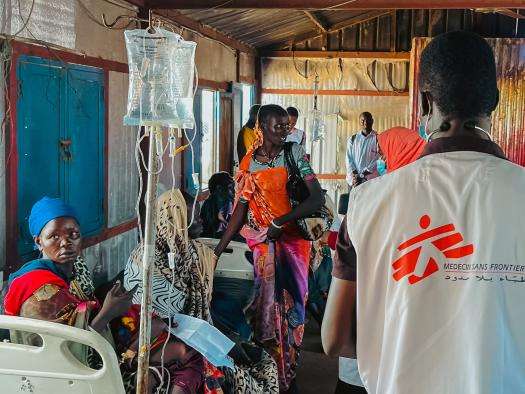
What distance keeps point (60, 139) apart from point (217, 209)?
59.6 inches

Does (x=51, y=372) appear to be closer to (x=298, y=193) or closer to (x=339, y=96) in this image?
(x=298, y=193)

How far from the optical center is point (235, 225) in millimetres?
4418

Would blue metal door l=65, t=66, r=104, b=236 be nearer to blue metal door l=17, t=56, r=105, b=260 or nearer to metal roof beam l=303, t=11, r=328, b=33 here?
blue metal door l=17, t=56, r=105, b=260

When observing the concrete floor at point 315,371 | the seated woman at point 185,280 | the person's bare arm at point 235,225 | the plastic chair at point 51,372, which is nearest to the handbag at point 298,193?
the person's bare arm at point 235,225

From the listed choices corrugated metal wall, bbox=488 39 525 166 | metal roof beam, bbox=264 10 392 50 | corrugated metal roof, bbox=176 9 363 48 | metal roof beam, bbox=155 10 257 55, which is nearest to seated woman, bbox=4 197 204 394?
metal roof beam, bbox=155 10 257 55

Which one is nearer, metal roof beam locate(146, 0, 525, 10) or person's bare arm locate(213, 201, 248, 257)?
person's bare arm locate(213, 201, 248, 257)

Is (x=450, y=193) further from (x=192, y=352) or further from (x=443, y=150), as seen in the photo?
(x=192, y=352)

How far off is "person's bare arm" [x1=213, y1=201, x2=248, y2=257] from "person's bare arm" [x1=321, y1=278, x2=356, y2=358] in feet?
9.23

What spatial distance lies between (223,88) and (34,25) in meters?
4.98

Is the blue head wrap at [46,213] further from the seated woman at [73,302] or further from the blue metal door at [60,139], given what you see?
the blue metal door at [60,139]

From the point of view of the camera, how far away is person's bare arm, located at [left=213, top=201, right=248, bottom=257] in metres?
4.34

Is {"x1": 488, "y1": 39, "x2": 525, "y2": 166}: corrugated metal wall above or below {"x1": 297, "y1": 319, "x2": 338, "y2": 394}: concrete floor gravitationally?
above

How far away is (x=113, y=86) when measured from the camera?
4770mm

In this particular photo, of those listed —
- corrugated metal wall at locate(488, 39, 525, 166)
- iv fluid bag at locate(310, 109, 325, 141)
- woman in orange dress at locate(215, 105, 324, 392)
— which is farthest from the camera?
iv fluid bag at locate(310, 109, 325, 141)
